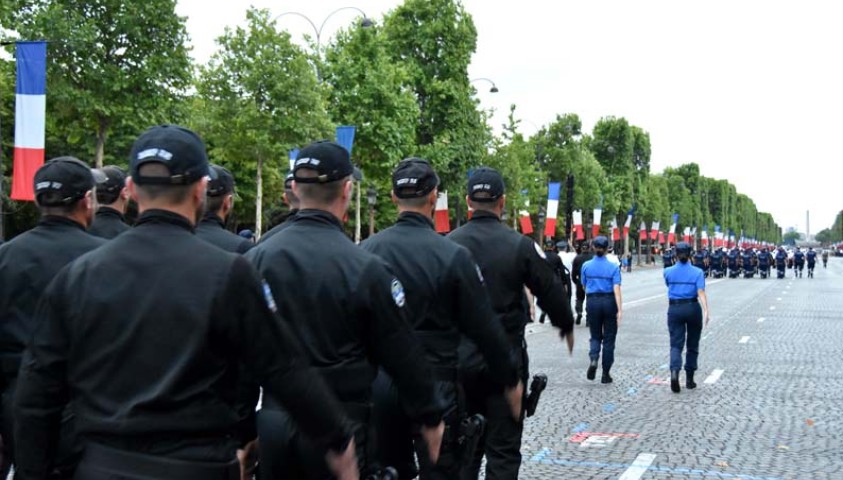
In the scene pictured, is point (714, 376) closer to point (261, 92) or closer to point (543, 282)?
point (543, 282)

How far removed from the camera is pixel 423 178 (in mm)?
5098

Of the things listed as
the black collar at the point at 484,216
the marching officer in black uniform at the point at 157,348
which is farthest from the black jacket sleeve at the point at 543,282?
the marching officer in black uniform at the point at 157,348

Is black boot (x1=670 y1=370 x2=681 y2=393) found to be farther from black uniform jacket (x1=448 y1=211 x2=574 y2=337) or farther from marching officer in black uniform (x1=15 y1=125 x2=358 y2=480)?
marching officer in black uniform (x1=15 y1=125 x2=358 y2=480)

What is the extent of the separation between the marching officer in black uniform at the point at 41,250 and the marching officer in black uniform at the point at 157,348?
1.49 m

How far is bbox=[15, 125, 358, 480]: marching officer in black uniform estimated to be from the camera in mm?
2930

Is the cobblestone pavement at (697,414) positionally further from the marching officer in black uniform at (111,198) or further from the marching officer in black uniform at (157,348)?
the marching officer in black uniform at (157,348)

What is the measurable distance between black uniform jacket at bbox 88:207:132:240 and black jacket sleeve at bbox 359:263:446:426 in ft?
8.36

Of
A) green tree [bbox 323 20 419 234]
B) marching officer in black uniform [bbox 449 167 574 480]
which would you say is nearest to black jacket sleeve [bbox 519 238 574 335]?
marching officer in black uniform [bbox 449 167 574 480]

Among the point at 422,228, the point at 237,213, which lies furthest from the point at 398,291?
the point at 237,213

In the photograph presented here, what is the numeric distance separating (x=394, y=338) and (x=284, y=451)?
598 mm

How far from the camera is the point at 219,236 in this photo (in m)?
6.26

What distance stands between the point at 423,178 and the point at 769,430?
5.92m

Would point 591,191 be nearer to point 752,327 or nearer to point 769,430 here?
point 752,327

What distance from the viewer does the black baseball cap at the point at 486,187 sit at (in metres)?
6.12
